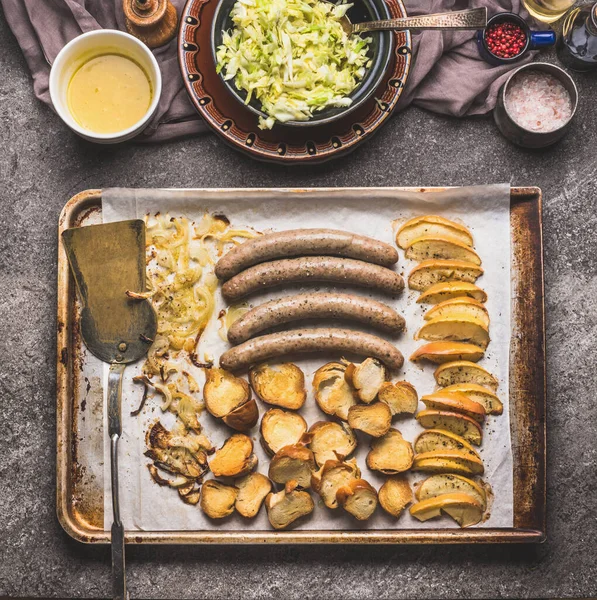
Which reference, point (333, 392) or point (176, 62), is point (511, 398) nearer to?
point (333, 392)

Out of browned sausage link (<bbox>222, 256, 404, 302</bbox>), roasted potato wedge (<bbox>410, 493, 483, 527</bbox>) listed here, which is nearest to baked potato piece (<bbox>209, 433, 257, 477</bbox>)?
browned sausage link (<bbox>222, 256, 404, 302</bbox>)

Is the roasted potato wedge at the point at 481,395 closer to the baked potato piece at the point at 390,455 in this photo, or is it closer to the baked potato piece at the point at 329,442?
the baked potato piece at the point at 390,455

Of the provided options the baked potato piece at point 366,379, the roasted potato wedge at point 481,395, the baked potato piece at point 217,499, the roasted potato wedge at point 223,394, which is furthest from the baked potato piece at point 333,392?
the baked potato piece at point 217,499

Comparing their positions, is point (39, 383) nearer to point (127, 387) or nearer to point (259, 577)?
point (127, 387)

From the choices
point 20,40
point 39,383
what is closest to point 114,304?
point 39,383

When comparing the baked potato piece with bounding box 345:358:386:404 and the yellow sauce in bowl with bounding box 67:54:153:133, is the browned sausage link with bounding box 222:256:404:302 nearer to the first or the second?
the baked potato piece with bounding box 345:358:386:404

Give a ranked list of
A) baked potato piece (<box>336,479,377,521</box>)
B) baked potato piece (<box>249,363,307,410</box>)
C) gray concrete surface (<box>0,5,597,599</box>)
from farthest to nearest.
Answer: gray concrete surface (<box>0,5,597,599</box>) < baked potato piece (<box>249,363,307,410</box>) < baked potato piece (<box>336,479,377,521</box>)
